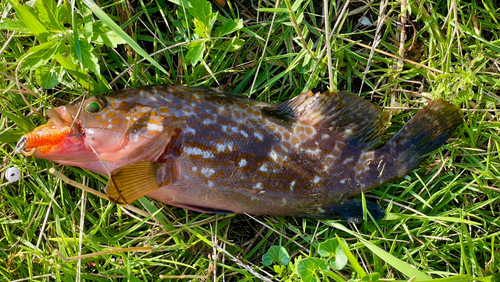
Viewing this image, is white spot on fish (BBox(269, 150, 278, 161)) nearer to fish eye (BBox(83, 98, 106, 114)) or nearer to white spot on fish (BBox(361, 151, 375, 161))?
white spot on fish (BBox(361, 151, 375, 161))

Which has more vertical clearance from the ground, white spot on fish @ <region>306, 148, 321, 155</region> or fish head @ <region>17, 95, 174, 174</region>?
fish head @ <region>17, 95, 174, 174</region>

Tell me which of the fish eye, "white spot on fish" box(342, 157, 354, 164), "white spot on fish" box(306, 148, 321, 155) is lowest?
"white spot on fish" box(342, 157, 354, 164)

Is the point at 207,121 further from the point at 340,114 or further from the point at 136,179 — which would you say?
the point at 340,114

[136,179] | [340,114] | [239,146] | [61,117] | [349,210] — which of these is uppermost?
[61,117]

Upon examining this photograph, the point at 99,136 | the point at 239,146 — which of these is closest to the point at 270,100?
the point at 239,146

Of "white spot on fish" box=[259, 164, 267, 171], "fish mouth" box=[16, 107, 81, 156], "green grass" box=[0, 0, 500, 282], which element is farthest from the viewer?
"green grass" box=[0, 0, 500, 282]

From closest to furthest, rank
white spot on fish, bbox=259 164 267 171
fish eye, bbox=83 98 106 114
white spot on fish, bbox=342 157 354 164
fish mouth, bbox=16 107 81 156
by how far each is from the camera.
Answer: fish mouth, bbox=16 107 81 156 → fish eye, bbox=83 98 106 114 → white spot on fish, bbox=259 164 267 171 → white spot on fish, bbox=342 157 354 164

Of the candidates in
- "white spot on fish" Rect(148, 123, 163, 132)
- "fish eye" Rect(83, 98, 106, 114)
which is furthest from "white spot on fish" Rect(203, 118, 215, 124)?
"fish eye" Rect(83, 98, 106, 114)
